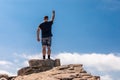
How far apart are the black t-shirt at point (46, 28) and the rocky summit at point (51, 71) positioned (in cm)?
184

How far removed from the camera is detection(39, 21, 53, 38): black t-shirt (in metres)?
23.5

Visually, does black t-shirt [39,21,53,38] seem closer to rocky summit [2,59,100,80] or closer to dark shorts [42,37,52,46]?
dark shorts [42,37,52,46]

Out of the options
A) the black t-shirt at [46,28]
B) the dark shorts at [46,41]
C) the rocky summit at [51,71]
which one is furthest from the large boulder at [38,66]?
the black t-shirt at [46,28]

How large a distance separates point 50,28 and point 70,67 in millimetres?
3635

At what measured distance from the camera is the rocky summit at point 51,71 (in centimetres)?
1947

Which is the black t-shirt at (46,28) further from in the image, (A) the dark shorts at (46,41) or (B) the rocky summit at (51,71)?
(B) the rocky summit at (51,71)

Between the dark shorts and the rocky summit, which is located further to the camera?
the dark shorts

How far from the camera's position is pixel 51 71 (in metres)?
21.1

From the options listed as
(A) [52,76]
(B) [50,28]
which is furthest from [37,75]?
(B) [50,28]

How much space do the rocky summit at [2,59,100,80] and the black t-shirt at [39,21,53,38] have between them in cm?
184

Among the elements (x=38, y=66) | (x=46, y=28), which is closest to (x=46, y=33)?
(x=46, y=28)

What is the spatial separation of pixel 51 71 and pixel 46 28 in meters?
3.68

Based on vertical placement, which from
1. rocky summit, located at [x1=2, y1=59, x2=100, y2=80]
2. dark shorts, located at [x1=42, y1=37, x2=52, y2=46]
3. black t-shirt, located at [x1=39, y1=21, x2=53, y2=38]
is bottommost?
rocky summit, located at [x1=2, y1=59, x2=100, y2=80]

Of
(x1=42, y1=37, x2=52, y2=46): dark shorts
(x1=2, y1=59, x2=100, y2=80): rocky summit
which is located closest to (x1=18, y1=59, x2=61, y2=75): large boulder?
(x1=2, y1=59, x2=100, y2=80): rocky summit
